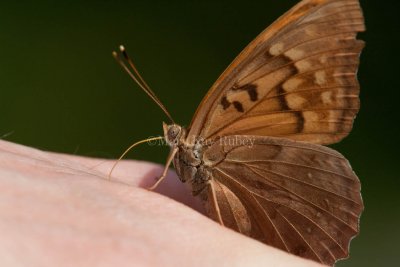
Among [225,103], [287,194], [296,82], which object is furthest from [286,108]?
[287,194]

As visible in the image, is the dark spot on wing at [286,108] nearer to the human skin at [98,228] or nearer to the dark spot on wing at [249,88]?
the dark spot on wing at [249,88]

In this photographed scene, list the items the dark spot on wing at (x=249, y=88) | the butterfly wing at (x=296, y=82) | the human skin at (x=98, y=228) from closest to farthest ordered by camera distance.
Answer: the human skin at (x=98, y=228)
the butterfly wing at (x=296, y=82)
the dark spot on wing at (x=249, y=88)

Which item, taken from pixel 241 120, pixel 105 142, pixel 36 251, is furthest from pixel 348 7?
pixel 105 142

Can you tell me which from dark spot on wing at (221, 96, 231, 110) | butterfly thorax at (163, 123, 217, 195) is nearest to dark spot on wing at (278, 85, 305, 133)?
dark spot on wing at (221, 96, 231, 110)

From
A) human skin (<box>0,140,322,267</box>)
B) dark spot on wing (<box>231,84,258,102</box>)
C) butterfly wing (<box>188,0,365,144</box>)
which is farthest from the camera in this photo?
dark spot on wing (<box>231,84,258,102</box>)

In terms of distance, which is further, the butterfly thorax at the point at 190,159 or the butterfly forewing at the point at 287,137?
the butterfly thorax at the point at 190,159

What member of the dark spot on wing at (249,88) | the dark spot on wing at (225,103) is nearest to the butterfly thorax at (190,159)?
the dark spot on wing at (225,103)

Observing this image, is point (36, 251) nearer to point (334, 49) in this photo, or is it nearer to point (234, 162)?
point (234, 162)

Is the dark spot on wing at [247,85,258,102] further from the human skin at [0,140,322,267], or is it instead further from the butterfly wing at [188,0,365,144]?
the human skin at [0,140,322,267]

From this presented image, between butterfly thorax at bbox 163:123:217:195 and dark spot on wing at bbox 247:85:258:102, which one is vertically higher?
dark spot on wing at bbox 247:85:258:102
